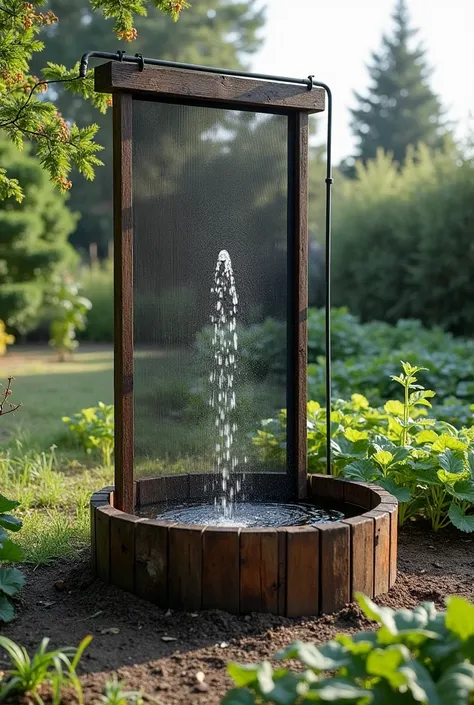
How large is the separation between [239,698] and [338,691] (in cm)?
26

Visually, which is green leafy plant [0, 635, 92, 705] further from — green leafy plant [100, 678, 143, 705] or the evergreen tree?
the evergreen tree

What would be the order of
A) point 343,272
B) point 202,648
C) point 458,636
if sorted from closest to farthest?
1. point 458,636
2. point 202,648
3. point 343,272

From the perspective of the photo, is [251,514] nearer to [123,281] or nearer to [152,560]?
[152,560]

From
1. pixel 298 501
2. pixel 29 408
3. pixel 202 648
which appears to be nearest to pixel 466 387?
pixel 298 501

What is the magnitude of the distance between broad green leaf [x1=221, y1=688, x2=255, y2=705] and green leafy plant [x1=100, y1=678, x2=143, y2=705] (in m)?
0.29

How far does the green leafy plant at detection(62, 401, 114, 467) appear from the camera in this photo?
207 inches

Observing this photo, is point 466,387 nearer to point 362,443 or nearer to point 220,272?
point 362,443

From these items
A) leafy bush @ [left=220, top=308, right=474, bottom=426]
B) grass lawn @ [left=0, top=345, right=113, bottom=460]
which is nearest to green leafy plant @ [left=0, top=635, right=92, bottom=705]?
leafy bush @ [left=220, top=308, right=474, bottom=426]

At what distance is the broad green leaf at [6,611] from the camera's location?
253 centimetres

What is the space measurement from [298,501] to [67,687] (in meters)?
1.54

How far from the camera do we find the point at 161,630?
2539mm

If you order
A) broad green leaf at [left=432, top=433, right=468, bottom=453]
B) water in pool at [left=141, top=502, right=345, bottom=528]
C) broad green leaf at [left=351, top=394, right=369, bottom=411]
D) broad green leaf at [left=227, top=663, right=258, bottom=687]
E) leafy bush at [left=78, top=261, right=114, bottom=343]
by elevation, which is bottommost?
water in pool at [left=141, top=502, right=345, bottom=528]

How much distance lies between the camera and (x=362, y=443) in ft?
12.3

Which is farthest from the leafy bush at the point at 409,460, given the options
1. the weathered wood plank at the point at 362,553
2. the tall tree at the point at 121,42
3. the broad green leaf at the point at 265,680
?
the tall tree at the point at 121,42
